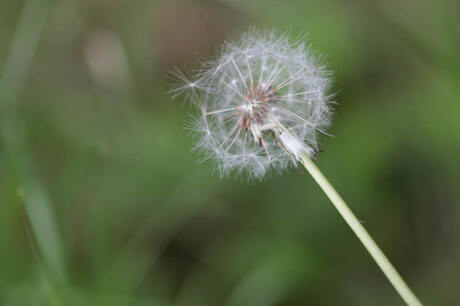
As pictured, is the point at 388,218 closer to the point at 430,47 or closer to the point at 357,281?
the point at 357,281

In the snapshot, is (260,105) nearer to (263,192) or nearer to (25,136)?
(263,192)

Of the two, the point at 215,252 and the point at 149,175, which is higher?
the point at 149,175

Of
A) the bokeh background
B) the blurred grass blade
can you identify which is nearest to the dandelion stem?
the blurred grass blade

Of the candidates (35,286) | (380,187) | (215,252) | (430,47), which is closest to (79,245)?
(35,286)

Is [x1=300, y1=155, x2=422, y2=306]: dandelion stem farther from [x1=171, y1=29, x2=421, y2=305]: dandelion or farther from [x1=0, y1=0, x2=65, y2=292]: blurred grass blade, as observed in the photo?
[x1=0, y1=0, x2=65, y2=292]: blurred grass blade

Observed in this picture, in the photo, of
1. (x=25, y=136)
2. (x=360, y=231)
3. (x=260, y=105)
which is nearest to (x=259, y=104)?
(x=260, y=105)

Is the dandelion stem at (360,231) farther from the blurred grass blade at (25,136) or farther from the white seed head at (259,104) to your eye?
the blurred grass blade at (25,136)
